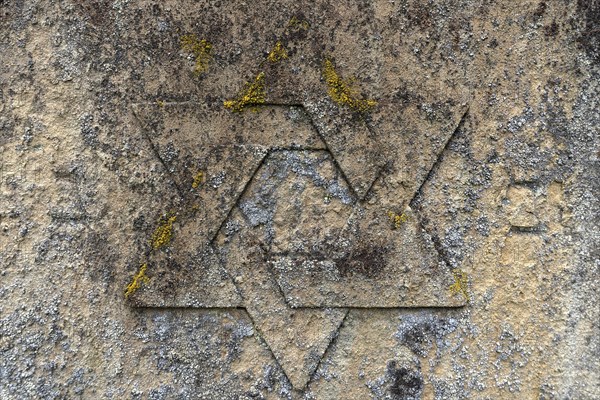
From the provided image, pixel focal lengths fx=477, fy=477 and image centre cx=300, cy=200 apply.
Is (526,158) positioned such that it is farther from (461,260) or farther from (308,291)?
(308,291)

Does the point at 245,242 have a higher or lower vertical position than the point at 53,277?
higher

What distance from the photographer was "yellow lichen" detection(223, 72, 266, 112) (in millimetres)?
940

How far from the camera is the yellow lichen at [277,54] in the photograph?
36.8 inches

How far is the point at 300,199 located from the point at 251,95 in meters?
0.23

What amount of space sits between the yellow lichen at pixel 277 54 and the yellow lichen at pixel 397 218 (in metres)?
0.38

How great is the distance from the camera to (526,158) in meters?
0.96

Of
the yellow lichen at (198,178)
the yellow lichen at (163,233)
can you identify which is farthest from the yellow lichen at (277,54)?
the yellow lichen at (163,233)

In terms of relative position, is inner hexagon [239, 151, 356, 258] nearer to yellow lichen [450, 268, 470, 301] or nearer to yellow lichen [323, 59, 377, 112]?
yellow lichen [323, 59, 377, 112]

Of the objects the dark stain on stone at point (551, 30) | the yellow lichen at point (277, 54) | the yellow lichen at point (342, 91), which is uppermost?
the dark stain on stone at point (551, 30)

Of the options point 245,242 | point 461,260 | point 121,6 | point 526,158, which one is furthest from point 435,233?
point 121,6

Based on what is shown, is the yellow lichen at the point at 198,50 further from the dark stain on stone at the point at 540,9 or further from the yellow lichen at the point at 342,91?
the dark stain on stone at the point at 540,9

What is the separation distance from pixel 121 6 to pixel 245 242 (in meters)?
0.52

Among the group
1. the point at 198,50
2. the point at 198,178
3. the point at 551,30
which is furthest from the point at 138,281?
the point at 551,30

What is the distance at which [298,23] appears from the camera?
36.7 inches
